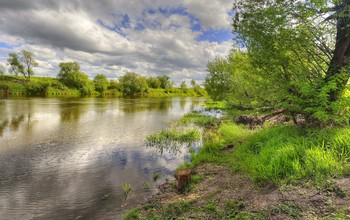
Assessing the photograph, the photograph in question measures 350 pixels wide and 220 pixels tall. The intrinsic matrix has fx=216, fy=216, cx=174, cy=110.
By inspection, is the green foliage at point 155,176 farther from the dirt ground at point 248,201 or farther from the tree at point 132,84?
the tree at point 132,84

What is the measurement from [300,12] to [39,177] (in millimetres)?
13024

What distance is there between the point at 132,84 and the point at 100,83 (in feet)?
50.7

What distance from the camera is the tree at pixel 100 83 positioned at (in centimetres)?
10362

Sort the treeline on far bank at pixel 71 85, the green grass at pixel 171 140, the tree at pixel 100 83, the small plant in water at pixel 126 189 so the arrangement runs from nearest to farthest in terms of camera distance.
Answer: the small plant in water at pixel 126 189
the green grass at pixel 171 140
the treeline on far bank at pixel 71 85
the tree at pixel 100 83

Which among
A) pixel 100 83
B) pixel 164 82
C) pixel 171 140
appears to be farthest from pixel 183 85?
pixel 171 140

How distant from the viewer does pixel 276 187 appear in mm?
6070

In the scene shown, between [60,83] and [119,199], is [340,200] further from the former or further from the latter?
[60,83]

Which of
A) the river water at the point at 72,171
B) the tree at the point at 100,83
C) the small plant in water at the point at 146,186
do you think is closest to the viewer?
the river water at the point at 72,171

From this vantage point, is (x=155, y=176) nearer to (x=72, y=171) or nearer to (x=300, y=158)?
(x=72, y=171)

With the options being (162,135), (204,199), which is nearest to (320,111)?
(204,199)

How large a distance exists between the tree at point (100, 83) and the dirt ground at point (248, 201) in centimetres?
10103

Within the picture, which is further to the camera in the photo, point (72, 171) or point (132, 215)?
point (72, 171)

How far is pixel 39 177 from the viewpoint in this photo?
9.77m

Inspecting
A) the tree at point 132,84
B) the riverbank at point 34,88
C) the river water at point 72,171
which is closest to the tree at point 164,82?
the tree at point 132,84
